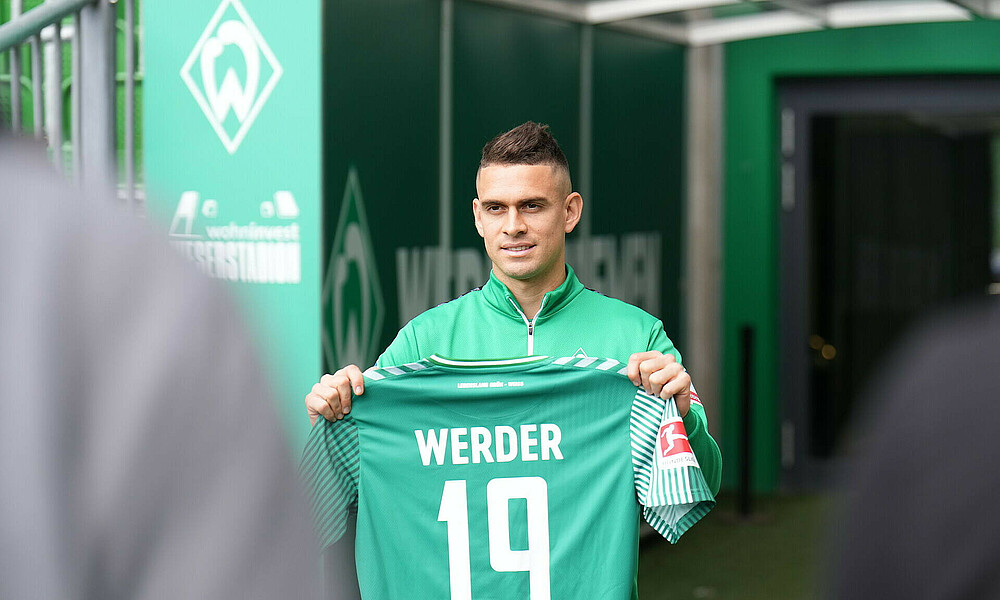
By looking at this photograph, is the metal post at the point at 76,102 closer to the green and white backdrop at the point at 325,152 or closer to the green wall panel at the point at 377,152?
the green and white backdrop at the point at 325,152

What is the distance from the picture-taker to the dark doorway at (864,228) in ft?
25.0

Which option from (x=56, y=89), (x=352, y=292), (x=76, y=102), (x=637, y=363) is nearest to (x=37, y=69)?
(x=56, y=89)

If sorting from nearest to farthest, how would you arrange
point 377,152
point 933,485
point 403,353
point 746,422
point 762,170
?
1. point 933,485
2. point 403,353
3. point 377,152
4. point 746,422
5. point 762,170

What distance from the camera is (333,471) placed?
2594mm

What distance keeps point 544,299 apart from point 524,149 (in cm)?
34

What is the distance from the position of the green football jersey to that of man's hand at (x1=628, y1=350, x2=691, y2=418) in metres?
0.07

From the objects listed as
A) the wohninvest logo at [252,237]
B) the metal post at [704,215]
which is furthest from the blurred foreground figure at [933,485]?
the metal post at [704,215]

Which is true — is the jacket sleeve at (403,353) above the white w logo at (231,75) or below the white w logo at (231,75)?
below

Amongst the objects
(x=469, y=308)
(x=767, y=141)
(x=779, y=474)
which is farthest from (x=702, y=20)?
(x=469, y=308)

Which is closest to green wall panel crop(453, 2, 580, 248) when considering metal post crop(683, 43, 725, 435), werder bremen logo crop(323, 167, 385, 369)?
werder bremen logo crop(323, 167, 385, 369)

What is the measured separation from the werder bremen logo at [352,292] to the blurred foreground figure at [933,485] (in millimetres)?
3526

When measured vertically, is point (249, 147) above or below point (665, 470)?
above

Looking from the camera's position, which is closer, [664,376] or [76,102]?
[664,376]

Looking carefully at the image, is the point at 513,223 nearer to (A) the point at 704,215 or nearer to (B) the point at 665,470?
(B) the point at 665,470
